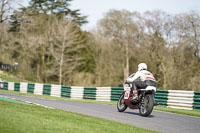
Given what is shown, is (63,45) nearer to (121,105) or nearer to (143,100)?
(121,105)

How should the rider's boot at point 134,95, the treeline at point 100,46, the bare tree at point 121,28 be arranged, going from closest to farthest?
1. the rider's boot at point 134,95
2. the treeline at point 100,46
3. the bare tree at point 121,28

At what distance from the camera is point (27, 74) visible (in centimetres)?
6025

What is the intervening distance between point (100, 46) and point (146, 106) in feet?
153

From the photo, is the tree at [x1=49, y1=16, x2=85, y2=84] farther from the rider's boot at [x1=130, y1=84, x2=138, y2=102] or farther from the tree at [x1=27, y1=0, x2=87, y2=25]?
the rider's boot at [x1=130, y1=84, x2=138, y2=102]

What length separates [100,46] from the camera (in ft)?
191

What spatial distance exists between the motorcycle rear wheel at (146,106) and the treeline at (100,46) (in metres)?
24.7

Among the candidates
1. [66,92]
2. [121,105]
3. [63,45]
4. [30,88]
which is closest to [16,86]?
[30,88]

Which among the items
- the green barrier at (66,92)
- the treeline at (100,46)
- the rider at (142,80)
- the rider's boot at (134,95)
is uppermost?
the treeline at (100,46)

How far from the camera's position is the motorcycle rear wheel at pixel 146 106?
11523 mm

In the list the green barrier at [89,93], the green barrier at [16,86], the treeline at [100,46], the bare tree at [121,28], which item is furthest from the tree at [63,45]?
the green barrier at [89,93]

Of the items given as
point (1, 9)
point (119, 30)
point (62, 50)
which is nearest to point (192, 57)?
point (119, 30)

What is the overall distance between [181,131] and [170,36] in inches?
1317

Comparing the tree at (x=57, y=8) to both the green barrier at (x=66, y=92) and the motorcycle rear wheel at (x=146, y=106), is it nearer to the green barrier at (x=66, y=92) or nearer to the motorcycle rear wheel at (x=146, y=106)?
the green barrier at (x=66, y=92)

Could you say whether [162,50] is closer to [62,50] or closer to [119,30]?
[119,30]
